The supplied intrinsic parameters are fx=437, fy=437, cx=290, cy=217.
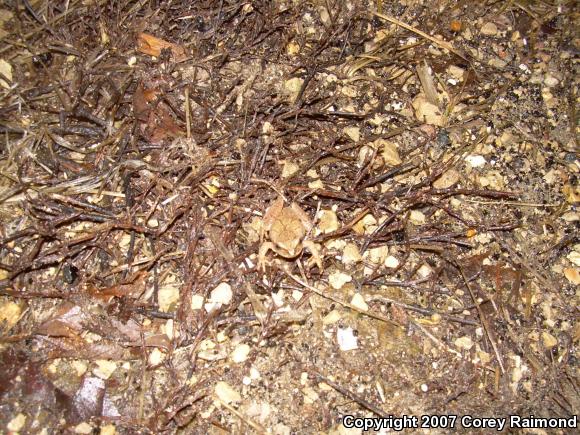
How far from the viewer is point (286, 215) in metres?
2.12

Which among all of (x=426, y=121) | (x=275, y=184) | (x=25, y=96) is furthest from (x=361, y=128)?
(x=25, y=96)

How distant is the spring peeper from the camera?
203 centimetres

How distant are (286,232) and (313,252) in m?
0.16

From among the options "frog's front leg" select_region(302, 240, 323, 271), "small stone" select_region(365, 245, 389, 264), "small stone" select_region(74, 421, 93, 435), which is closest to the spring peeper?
"frog's front leg" select_region(302, 240, 323, 271)

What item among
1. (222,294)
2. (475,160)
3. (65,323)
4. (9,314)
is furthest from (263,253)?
(475,160)

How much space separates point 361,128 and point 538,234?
1.09m

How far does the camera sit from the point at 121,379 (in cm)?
193

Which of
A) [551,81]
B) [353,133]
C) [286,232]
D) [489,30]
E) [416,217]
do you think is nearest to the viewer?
[286,232]

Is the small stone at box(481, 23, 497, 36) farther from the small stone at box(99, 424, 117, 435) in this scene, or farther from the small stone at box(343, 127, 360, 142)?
the small stone at box(99, 424, 117, 435)

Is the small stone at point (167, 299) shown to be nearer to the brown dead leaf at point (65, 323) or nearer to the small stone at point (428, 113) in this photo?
the brown dead leaf at point (65, 323)

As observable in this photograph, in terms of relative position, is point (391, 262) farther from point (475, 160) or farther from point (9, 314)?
point (9, 314)

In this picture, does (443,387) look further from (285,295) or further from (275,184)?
(275,184)

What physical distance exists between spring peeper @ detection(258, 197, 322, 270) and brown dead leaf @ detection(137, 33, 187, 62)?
1104 mm

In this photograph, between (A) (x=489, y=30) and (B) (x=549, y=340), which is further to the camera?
(A) (x=489, y=30)
